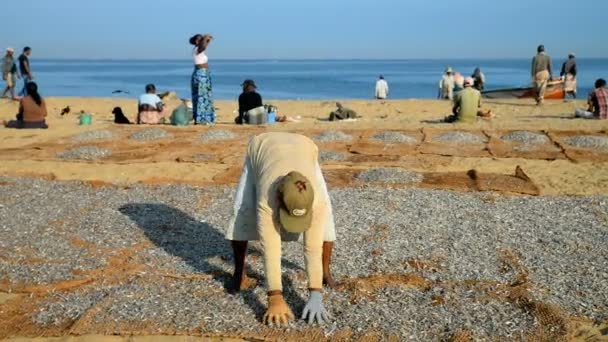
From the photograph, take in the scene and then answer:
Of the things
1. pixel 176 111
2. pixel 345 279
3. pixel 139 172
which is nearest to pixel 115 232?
pixel 345 279

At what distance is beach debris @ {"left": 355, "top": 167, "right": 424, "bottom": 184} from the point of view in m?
7.61

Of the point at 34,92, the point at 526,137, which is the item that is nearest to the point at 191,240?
the point at 526,137

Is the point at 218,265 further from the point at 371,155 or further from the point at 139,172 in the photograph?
the point at 371,155

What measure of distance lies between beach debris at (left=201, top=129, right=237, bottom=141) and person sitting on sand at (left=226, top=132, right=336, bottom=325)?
6576 millimetres

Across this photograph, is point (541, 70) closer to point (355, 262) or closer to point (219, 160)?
point (219, 160)

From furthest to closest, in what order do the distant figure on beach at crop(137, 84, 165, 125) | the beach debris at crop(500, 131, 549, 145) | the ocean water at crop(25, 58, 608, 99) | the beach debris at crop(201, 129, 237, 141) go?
Result: the ocean water at crop(25, 58, 608, 99) < the distant figure on beach at crop(137, 84, 165, 125) < the beach debris at crop(201, 129, 237, 141) < the beach debris at crop(500, 131, 549, 145)

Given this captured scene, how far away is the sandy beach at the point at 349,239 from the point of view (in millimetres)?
3785

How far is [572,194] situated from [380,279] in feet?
12.3

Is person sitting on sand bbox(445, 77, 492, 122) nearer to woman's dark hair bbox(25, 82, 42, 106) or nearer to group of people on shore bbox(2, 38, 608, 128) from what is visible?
group of people on shore bbox(2, 38, 608, 128)

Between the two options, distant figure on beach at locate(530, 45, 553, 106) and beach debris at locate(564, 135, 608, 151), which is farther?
distant figure on beach at locate(530, 45, 553, 106)

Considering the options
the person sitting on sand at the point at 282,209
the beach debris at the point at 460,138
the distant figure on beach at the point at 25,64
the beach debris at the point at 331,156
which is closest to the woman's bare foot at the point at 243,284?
the person sitting on sand at the point at 282,209

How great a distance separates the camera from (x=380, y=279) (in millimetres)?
4395

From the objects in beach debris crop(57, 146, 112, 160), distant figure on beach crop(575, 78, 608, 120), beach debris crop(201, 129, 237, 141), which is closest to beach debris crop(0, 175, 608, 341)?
beach debris crop(57, 146, 112, 160)

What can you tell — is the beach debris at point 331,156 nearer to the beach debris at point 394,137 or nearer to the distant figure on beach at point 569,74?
the beach debris at point 394,137
